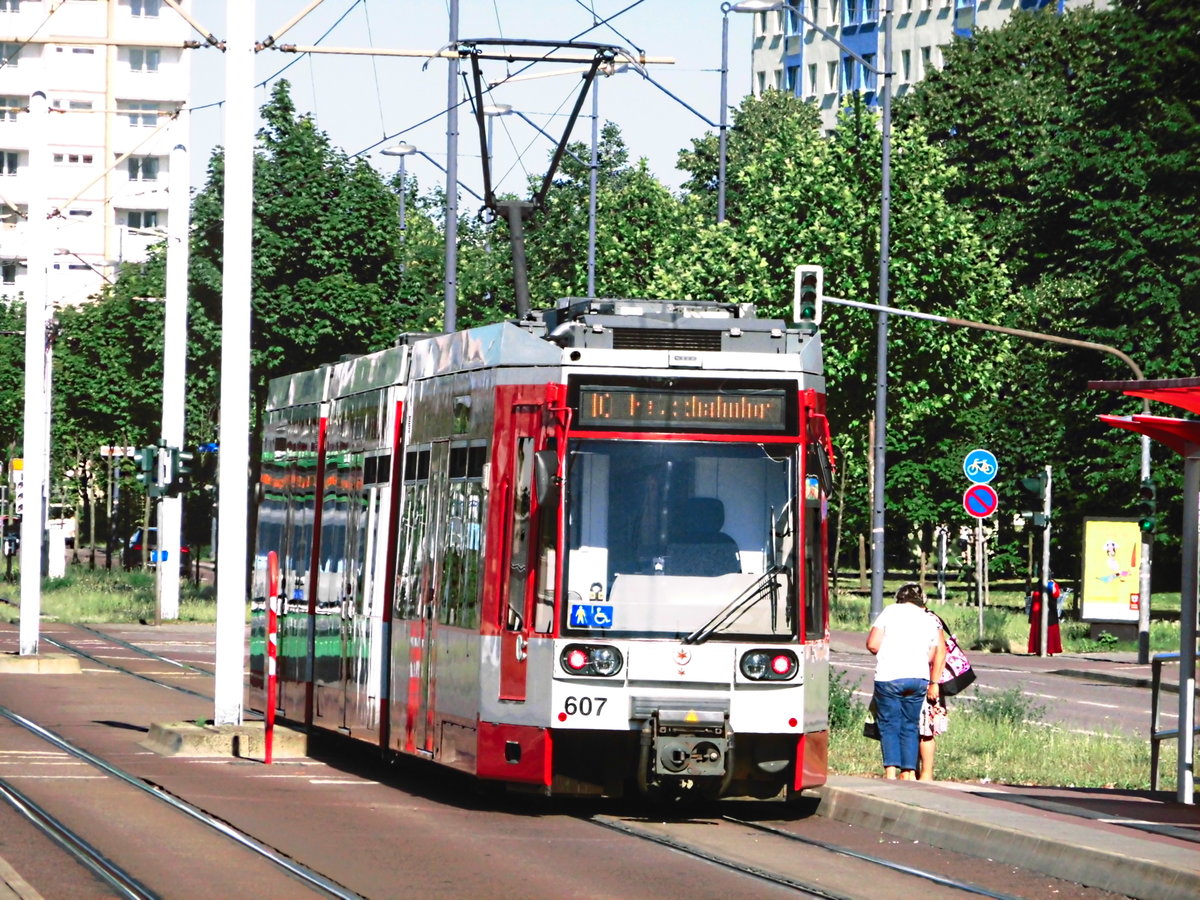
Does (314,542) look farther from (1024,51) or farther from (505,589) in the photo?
(1024,51)

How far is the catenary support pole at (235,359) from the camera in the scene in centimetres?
1909

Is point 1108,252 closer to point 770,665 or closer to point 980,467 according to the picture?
point 980,467

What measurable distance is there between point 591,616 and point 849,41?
94.3 m

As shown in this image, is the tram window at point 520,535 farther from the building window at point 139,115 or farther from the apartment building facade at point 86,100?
the building window at point 139,115

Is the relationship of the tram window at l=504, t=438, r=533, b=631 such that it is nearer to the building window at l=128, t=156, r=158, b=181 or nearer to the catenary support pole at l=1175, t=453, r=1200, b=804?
the catenary support pole at l=1175, t=453, r=1200, b=804

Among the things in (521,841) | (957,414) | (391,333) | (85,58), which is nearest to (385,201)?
(391,333)

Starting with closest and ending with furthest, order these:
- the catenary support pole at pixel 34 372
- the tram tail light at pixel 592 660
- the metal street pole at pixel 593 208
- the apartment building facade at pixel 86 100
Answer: the tram tail light at pixel 592 660, the catenary support pole at pixel 34 372, the metal street pole at pixel 593 208, the apartment building facade at pixel 86 100

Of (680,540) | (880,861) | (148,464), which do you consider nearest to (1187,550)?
(680,540)

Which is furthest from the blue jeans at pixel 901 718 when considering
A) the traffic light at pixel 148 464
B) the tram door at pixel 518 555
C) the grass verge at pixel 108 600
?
the grass verge at pixel 108 600

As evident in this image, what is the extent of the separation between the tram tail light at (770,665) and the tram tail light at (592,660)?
2.46 ft

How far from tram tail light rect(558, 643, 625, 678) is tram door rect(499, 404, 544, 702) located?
11.6 inches

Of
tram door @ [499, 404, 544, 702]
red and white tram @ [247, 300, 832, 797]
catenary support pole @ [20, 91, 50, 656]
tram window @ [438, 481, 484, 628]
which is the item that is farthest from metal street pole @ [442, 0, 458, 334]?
tram door @ [499, 404, 544, 702]

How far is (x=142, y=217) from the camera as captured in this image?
138 m

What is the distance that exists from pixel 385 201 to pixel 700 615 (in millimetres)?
38529
